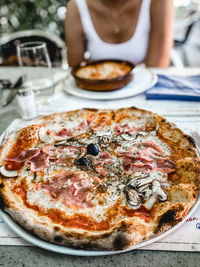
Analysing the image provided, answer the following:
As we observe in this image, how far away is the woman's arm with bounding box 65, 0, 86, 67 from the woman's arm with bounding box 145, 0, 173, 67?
24.7 inches

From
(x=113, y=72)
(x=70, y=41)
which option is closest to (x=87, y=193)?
(x=113, y=72)

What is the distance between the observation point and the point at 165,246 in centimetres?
76

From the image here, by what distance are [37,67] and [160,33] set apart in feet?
3.74

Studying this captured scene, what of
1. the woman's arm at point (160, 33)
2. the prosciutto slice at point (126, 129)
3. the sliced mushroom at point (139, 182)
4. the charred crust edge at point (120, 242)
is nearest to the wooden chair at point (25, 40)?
the woman's arm at point (160, 33)

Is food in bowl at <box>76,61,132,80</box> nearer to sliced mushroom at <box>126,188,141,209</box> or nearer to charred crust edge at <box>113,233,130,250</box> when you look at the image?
sliced mushroom at <box>126,188,141,209</box>

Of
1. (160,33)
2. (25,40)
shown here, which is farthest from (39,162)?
(25,40)

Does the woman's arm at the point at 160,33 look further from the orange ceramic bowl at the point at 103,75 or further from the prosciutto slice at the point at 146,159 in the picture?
→ the prosciutto slice at the point at 146,159

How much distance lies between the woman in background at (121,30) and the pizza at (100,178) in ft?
3.51

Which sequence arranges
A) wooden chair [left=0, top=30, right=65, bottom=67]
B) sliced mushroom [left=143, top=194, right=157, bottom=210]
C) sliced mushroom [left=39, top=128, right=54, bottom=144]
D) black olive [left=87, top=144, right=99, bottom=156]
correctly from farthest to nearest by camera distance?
wooden chair [left=0, top=30, right=65, bottom=67], sliced mushroom [left=39, top=128, right=54, bottom=144], black olive [left=87, top=144, right=99, bottom=156], sliced mushroom [left=143, top=194, right=157, bottom=210]

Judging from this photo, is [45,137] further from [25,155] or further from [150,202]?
[150,202]

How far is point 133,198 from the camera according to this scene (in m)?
0.88

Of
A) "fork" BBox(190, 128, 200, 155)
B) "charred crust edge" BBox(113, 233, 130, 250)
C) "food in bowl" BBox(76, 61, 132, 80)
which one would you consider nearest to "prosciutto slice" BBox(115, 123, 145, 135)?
"fork" BBox(190, 128, 200, 155)

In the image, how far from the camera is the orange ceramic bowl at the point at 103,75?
1.60 meters

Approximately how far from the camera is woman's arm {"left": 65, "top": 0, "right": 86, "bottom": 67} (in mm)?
2264
